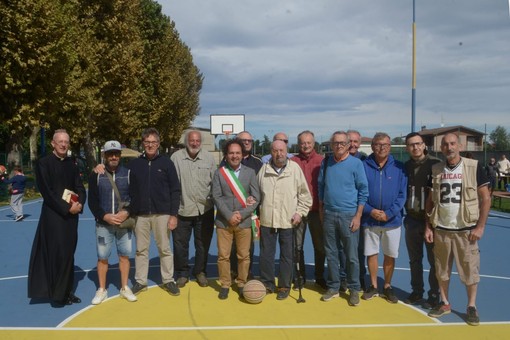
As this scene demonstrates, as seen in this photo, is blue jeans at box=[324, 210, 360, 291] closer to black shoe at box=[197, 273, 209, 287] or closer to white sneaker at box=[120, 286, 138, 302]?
black shoe at box=[197, 273, 209, 287]

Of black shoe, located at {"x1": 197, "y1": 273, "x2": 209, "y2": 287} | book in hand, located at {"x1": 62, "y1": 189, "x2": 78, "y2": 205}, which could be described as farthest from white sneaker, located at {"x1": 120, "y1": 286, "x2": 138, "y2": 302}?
book in hand, located at {"x1": 62, "y1": 189, "x2": 78, "y2": 205}

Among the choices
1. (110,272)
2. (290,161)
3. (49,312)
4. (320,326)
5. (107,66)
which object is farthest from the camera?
(107,66)

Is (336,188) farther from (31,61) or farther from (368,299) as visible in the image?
(31,61)

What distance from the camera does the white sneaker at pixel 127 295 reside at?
5350 millimetres

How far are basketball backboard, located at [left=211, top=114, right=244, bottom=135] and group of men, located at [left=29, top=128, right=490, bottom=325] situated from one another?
22444 millimetres

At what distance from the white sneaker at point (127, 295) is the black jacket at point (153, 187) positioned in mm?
1014

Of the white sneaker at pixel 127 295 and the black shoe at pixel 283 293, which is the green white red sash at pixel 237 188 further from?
the white sneaker at pixel 127 295

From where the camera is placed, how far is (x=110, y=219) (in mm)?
5133

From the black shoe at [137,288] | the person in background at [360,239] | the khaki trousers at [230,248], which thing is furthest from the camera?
the black shoe at [137,288]

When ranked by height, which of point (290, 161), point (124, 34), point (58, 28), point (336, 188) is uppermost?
point (124, 34)

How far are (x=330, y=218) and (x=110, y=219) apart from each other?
2706 millimetres

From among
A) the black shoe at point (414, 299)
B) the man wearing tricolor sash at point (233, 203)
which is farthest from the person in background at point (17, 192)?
the black shoe at point (414, 299)

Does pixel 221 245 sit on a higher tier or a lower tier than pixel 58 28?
lower

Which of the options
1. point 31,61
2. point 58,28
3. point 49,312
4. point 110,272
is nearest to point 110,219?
point 49,312
